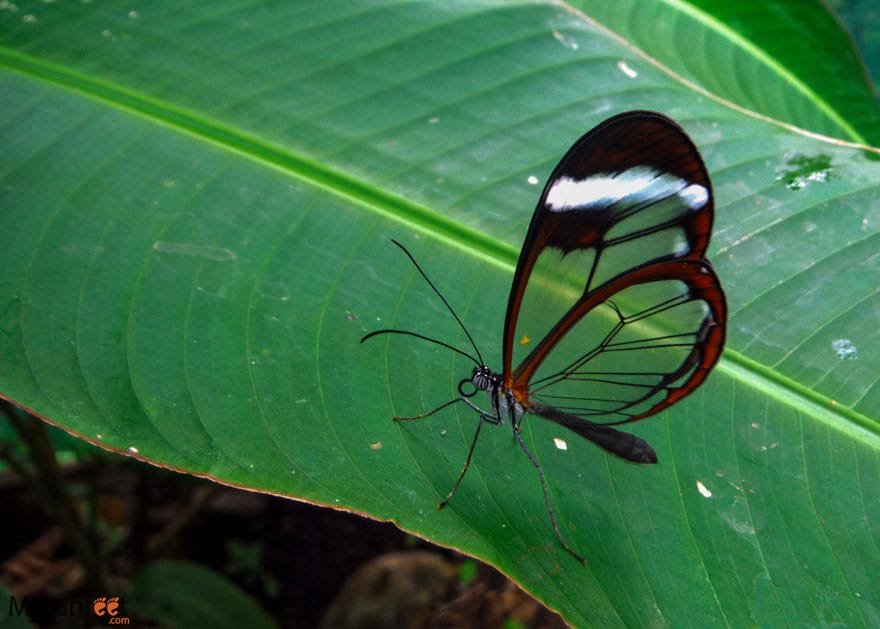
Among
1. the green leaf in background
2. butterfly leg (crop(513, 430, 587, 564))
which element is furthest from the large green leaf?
the green leaf in background

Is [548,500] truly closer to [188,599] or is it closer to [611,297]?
[611,297]

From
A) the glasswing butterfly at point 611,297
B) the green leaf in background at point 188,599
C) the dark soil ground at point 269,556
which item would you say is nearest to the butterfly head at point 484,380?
the glasswing butterfly at point 611,297

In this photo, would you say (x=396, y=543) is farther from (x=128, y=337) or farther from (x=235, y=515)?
(x=128, y=337)

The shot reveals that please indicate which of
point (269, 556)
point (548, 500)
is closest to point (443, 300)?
point (548, 500)

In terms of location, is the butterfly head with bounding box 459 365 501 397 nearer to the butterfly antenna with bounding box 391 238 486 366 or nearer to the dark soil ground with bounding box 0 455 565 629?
the butterfly antenna with bounding box 391 238 486 366

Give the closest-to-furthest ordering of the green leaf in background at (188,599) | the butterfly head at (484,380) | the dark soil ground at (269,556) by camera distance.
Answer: the butterfly head at (484,380), the green leaf in background at (188,599), the dark soil ground at (269,556)

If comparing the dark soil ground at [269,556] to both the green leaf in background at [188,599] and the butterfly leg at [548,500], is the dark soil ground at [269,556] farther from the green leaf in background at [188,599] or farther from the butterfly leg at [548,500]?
the butterfly leg at [548,500]

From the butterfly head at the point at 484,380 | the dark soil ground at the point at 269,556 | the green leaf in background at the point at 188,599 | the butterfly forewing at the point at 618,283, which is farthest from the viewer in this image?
the dark soil ground at the point at 269,556

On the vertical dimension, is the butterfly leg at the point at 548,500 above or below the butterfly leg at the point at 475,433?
below
